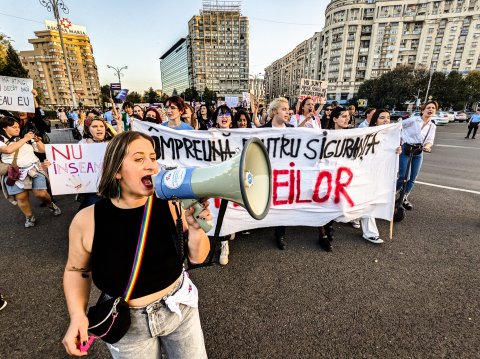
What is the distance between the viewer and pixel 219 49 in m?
108

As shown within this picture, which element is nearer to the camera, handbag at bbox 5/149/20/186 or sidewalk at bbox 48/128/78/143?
handbag at bbox 5/149/20/186

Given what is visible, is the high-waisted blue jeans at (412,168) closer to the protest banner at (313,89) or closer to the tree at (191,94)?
the protest banner at (313,89)

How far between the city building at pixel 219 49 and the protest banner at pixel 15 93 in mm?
101842

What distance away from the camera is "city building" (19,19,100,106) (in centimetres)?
8906

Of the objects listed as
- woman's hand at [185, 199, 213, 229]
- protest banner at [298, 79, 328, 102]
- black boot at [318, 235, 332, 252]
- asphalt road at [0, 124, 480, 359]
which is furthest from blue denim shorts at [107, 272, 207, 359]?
protest banner at [298, 79, 328, 102]

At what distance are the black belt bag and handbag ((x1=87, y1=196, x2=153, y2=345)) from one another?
455cm

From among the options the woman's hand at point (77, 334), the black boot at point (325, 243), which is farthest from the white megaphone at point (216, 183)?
the black boot at point (325, 243)

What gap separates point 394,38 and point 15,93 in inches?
3121

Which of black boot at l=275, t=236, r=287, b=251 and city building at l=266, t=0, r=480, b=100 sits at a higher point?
city building at l=266, t=0, r=480, b=100

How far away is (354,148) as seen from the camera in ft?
10.3

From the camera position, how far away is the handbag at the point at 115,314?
1015 millimetres

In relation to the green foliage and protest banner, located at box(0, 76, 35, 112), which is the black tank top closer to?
protest banner, located at box(0, 76, 35, 112)

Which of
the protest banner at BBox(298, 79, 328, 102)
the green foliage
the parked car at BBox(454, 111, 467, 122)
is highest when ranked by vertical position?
the green foliage

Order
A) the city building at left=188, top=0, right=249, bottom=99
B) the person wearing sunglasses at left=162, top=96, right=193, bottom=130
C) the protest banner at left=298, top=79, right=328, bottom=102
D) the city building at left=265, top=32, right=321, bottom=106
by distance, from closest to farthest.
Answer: the person wearing sunglasses at left=162, top=96, right=193, bottom=130 < the protest banner at left=298, top=79, right=328, bottom=102 < the city building at left=265, top=32, right=321, bottom=106 < the city building at left=188, top=0, right=249, bottom=99
